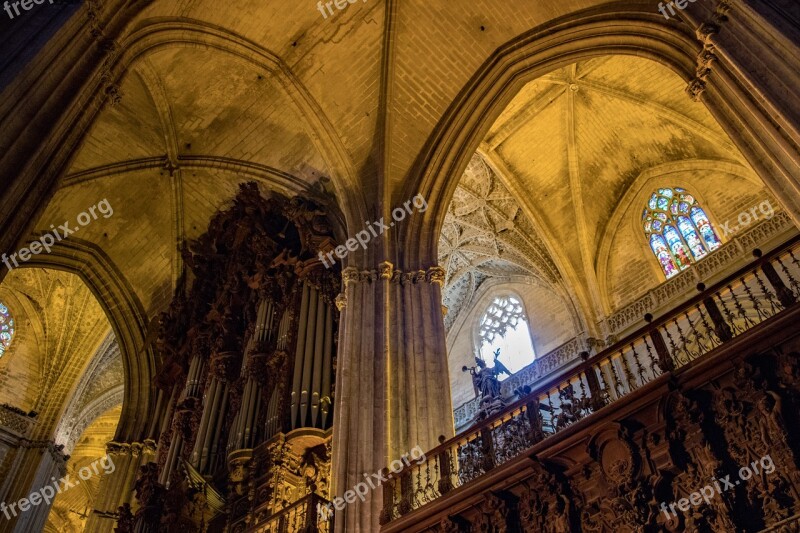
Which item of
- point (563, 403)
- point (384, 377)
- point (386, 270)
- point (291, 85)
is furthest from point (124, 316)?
point (563, 403)

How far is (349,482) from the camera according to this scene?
8109 mm

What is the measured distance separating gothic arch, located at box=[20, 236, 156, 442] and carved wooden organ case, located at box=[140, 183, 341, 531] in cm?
95

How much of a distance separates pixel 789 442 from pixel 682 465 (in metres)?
0.85

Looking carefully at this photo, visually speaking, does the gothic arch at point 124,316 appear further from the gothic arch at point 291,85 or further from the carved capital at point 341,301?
the carved capital at point 341,301

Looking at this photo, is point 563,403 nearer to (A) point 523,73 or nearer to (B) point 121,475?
(A) point 523,73

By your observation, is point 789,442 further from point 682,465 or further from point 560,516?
point 560,516

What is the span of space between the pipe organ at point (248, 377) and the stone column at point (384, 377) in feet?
2.28

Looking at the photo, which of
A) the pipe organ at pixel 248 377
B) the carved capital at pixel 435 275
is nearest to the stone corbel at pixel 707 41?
the carved capital at pixel 435 275

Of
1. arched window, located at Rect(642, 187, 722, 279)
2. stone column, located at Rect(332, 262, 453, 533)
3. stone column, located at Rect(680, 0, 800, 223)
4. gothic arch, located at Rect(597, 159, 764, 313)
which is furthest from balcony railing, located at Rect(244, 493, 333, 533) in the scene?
arched window, located at Rect(642, 187, 722, 279)

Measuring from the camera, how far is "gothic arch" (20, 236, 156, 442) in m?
14.4

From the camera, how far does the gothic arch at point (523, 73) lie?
859 centimetres

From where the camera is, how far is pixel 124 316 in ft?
51.2

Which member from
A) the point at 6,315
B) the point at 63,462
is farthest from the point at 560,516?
the point at 6,315

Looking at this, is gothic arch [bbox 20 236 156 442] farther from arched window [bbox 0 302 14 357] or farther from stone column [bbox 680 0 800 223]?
stone column [bbox 680 0 800 223]
